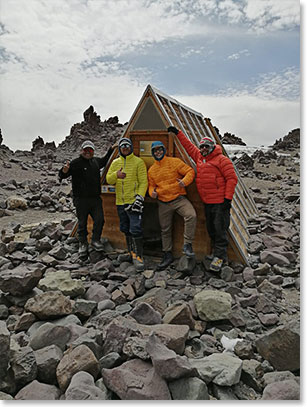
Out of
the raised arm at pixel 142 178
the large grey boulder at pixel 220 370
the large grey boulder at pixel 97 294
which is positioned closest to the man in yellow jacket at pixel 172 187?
the raised arm at pixel 142 178

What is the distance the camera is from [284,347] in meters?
3.00

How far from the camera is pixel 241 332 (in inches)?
149

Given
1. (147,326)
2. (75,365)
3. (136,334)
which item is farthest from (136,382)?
(147,326)

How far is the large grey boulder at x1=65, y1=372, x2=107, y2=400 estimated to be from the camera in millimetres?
2455

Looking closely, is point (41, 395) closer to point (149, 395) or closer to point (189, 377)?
point (149, 395)

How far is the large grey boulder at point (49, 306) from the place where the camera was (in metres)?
Answer: 3.76

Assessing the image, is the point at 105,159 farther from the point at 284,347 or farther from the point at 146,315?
the point at 284,347

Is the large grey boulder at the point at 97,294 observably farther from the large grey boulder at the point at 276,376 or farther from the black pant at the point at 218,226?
the large grey boulder at the point at 276,376

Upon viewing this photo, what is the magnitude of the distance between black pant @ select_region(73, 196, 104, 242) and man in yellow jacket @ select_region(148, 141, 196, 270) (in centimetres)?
125

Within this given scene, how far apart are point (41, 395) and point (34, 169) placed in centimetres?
2198

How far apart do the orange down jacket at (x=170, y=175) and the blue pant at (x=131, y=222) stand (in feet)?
1.67

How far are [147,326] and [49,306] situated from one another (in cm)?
127

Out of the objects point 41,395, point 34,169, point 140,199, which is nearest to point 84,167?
point 140,199

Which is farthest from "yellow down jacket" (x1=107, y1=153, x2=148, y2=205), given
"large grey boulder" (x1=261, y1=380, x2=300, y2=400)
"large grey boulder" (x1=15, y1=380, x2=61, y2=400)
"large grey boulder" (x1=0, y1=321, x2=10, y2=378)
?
"large grey boulder" (x1=261, y1=380, x2=300, y2=400)
